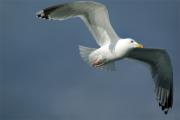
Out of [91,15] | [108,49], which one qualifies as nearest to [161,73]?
[108,49]

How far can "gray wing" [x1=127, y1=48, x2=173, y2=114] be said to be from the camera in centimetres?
647

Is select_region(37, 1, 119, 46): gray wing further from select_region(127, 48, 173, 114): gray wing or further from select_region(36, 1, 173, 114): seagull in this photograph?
select_region(127, 48, 173, 114): gray wing

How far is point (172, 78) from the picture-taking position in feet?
21.5

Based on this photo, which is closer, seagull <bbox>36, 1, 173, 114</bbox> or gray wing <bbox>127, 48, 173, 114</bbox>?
seagull <bbox>36, 1, 173, 114</bbox>

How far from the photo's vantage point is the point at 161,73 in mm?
6547

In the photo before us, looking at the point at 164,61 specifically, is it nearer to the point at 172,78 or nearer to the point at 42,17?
the point at 172,78

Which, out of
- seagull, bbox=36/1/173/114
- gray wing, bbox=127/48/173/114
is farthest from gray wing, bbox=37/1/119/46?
gray wing, bbox=127/48/173/114

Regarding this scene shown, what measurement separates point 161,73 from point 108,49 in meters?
0.55

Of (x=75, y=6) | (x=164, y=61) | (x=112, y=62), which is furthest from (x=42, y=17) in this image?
(x=164, y=61)

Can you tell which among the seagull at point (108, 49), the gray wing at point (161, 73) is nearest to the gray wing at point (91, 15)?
the seagull at point (108, 49)

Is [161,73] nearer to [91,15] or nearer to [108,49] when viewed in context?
[108,49]

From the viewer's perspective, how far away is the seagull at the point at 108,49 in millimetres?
6207

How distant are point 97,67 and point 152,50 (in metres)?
0.46

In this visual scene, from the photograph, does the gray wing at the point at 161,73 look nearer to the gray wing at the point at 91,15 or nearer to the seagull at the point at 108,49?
the seagull at the point at 108,49
